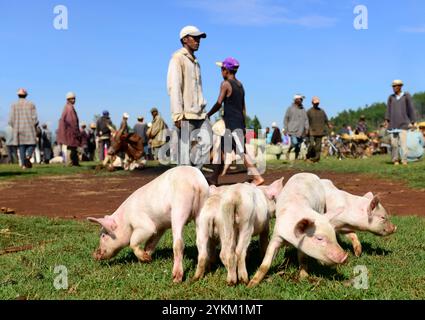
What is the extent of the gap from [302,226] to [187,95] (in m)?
3.80

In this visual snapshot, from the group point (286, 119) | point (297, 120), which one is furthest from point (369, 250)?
point (286, 119)

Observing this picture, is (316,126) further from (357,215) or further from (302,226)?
(302,226)

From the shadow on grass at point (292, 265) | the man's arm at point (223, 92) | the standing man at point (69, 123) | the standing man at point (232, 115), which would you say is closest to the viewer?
the shadow on grass at point (292, 265)

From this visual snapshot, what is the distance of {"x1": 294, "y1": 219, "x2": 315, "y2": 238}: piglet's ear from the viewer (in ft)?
13.8

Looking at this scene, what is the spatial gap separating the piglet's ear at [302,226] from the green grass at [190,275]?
426 mm

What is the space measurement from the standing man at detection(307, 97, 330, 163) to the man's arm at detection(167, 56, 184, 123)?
44.6ft

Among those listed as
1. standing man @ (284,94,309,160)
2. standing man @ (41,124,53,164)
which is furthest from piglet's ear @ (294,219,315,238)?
standing man @ (41,124,53,164)

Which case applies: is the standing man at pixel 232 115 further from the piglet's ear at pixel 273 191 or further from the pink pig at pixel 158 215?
the pink pig at pixel 158 215

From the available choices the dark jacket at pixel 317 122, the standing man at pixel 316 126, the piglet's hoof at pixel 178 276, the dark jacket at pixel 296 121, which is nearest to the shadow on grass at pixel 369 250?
the piglet's hoof at pixel 178 276

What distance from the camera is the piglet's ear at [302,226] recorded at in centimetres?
421

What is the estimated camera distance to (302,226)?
425 centimetres
